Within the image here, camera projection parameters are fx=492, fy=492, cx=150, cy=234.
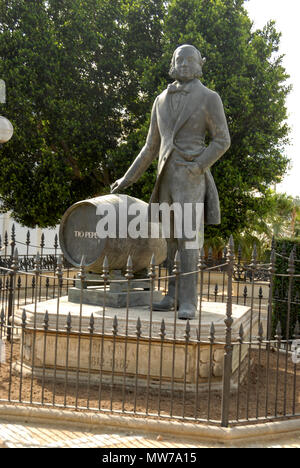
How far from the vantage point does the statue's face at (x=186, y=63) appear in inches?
216

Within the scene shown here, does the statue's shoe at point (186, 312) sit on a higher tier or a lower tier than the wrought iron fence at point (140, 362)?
Answer: higher

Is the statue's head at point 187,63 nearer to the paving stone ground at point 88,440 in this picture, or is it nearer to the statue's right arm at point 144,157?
the statue's right arm at point 144,157

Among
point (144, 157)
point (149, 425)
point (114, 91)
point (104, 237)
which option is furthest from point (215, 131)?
point (114, 91)

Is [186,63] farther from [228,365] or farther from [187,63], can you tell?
[228,365]

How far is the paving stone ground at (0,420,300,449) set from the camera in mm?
3881

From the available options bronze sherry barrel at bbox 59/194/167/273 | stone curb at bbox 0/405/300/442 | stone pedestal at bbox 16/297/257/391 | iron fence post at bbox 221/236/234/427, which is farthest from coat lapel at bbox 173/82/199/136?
stone curb at bbox 0/405/300/442

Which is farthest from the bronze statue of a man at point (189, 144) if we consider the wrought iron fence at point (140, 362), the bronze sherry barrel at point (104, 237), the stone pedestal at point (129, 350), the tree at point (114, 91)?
the tree at point (114, 91)

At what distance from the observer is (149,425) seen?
4180 mm

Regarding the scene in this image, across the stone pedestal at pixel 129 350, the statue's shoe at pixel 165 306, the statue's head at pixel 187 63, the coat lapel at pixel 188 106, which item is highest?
the statue's head at pixel 187 63

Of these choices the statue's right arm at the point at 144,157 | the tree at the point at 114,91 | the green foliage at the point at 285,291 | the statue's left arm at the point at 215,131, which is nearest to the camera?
the statue's left arm at the point at 215,131

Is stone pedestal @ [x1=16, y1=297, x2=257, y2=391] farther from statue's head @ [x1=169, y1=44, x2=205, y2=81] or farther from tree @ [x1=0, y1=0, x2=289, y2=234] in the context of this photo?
tree @ [x1=0, y1=0, x2=289, y2=234]

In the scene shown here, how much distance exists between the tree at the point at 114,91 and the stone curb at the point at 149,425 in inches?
374

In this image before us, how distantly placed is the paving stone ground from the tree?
31.6ft

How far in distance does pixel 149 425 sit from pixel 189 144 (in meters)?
3.00
